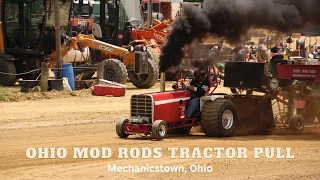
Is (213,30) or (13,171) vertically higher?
(213,30)

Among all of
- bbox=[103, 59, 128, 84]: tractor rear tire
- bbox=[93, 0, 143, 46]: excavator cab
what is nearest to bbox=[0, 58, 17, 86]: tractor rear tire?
bbox=[103, 59, 128, 84]: tractor rear tire

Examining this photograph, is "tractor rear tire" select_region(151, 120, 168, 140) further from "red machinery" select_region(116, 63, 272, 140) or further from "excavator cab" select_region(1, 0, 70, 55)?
"excavator cab" select_region(1, 0, 70, 55)

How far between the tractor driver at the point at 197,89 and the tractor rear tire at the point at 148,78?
393 inches

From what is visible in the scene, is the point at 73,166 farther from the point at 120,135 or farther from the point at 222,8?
the point at 222,8

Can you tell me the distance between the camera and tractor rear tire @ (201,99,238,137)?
1296 cm

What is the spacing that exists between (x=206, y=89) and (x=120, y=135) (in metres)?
1.82

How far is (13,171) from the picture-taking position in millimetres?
9867

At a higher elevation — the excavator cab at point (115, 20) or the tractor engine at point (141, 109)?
the excavator cab at point (115, 20)

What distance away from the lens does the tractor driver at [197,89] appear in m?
13.3

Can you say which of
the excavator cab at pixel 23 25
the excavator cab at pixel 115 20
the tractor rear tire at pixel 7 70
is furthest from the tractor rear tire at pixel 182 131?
the excavator cab at pixel 115 20

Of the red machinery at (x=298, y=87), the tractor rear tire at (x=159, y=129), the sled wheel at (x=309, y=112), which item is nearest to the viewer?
the tractor rear tire at (x=159, y=129)

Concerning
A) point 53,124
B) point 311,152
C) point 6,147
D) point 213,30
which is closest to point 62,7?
point 53,124

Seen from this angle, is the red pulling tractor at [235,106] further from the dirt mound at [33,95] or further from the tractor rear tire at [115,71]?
the tractor rear tire at [115,71]

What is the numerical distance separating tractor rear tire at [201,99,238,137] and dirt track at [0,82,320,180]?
19 cm
